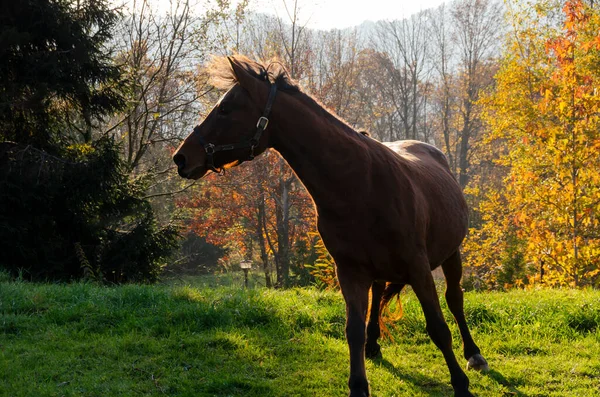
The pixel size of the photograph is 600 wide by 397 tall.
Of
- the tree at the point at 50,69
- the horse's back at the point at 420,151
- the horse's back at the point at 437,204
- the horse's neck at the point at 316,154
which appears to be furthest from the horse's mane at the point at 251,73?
the tree at the point at 50,69

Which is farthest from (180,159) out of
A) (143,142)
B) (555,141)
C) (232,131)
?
(143,142)

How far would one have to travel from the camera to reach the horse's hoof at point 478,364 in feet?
14.6

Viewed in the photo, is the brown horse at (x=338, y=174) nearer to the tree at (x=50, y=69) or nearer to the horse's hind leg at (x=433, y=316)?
the horse's hind leg at (x=433, y=316)

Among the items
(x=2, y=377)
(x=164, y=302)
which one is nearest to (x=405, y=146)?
(x=164, y=302)

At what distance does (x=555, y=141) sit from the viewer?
10.4 metres

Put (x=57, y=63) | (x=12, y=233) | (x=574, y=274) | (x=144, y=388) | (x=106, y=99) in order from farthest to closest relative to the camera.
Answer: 1. (x=106, y=99)
2. (x=574, y=274)
3. (x=57, y=63)
4. (x=12, y=233)
5. (x=144, y=388)

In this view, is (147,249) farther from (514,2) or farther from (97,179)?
(514,2)

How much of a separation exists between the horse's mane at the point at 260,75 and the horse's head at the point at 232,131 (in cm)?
5

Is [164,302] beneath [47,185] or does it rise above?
beneath

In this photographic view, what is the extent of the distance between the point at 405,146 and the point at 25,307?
4595 mm

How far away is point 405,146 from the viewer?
551 cm

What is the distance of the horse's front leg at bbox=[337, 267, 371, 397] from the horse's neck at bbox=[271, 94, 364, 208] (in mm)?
593

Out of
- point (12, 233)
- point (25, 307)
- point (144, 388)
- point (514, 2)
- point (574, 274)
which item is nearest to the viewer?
point (144, 388)

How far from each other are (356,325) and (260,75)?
73.9 inches
